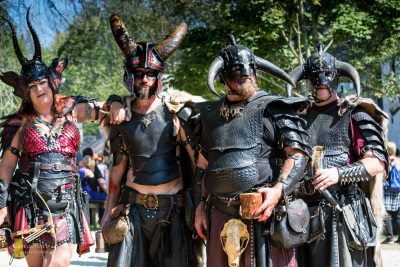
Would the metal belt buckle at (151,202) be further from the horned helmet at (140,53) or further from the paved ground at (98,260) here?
the paved ground at (98,260)

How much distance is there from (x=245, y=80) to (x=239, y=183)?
26.2 inches

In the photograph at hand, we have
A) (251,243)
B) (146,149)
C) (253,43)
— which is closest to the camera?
(251,243)

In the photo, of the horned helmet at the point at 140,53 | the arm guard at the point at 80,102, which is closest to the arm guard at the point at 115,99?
the horned helmet at the point at 140,53

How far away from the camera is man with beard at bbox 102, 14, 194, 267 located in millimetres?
4629

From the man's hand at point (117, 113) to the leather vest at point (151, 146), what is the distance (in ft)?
0.34

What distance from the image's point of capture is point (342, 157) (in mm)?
4887

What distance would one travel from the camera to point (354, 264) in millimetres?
4867

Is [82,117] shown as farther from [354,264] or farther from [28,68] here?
[354,264]

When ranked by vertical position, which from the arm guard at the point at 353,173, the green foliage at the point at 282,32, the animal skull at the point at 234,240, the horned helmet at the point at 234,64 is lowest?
the animal skull at the point at 234,240

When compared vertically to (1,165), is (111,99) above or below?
above

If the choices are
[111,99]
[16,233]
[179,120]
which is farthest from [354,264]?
[16,233]

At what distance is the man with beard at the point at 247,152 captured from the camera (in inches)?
158

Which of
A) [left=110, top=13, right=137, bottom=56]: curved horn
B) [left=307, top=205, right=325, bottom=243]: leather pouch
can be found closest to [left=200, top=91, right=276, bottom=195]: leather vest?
[left=307, top=205, right=325, bottom=243]: leather pouch

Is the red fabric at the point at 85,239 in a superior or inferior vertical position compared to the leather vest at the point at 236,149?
inferior
